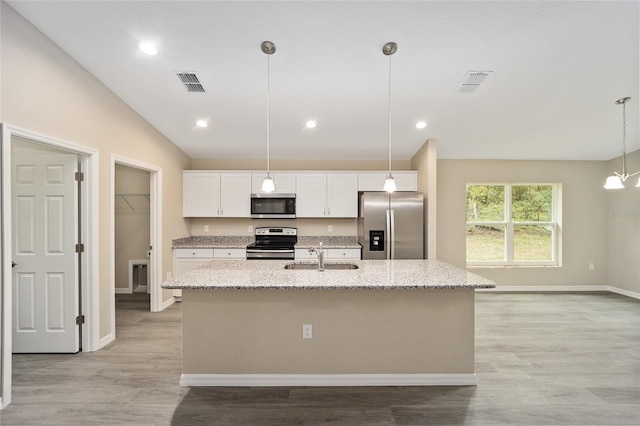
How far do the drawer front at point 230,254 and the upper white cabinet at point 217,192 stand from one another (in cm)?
64

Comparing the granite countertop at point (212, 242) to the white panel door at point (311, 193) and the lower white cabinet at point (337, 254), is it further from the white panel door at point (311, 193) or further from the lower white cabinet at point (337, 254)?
the white panel door at point (311, 193)

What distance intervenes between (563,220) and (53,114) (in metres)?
7.36

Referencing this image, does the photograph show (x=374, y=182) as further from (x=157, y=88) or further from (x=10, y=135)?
(x=10, y=135)

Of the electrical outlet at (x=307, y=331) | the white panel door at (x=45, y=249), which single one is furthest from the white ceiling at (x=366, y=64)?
the electrical outlet at (x=307, y=331)

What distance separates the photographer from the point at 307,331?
99.7 inches

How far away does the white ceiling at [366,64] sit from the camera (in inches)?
92.3

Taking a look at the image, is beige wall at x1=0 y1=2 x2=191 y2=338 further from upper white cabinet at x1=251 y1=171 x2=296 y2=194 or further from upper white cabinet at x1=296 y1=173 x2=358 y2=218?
upper white cabinet at x1=296 y1=173 x2=358 y2=218

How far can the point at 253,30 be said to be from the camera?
98.2 inches

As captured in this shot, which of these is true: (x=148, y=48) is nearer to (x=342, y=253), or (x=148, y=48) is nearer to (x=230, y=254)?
(x=230, y=254)

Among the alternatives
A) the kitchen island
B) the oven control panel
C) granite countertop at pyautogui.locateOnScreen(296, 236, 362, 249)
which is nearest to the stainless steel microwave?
the oven control panel

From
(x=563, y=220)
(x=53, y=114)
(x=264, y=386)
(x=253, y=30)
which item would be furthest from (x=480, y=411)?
(x=563, y=220)

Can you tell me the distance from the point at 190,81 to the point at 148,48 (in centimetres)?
55

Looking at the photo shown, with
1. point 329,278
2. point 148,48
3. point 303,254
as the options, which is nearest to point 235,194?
point 303,254

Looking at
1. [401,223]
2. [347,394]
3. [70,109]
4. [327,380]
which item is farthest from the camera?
[401,223]
